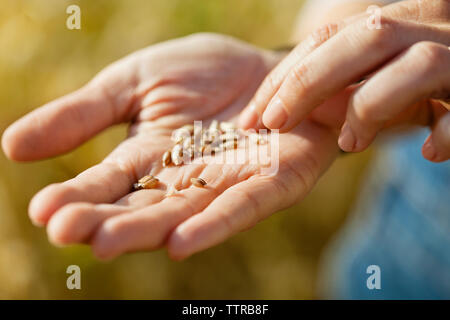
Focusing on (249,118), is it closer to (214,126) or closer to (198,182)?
(214,126)

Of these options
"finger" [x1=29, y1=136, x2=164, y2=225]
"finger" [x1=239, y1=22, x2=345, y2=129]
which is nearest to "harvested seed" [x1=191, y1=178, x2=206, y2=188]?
"finger" [x1=29, y1=136, x2=164, y2=225]

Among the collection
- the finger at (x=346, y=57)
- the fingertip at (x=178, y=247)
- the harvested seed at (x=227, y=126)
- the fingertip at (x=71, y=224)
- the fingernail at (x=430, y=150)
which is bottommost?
the fingertip at (x=178, y=247)

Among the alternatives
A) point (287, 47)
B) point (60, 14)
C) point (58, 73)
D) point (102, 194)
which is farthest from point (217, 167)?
point (60, 14)

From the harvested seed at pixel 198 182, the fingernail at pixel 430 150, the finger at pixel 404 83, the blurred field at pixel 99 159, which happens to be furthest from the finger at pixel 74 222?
the blurred field at pixel 99 159

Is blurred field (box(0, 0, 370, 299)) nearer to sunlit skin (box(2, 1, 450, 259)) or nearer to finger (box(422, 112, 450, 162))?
sunlit skin (box(2, 1, 450, 259))

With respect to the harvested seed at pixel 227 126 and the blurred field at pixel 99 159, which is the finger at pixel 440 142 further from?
the blurred field at pixel 99 159

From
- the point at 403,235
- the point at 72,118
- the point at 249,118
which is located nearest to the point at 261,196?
the point at 249,118

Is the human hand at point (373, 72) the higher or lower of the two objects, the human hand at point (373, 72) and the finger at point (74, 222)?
the higher
